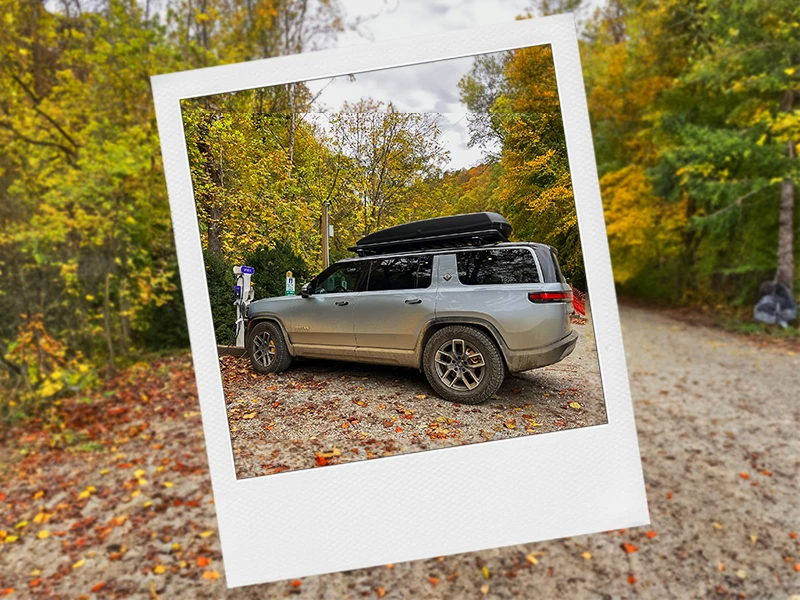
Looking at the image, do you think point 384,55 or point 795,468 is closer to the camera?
point 384,55

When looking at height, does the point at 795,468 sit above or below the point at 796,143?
below

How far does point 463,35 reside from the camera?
48.9 inches

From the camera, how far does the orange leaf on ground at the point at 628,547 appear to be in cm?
293

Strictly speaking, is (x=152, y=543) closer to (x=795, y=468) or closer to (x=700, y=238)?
(x=795, y=468)

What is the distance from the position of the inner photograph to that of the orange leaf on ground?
2444 millimetres

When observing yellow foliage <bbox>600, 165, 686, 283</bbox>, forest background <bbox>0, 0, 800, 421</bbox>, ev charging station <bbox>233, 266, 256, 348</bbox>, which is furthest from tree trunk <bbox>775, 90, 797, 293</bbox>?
ev charging station <bbox>233, 266, 256, 348</bbox>

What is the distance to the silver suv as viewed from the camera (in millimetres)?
1162

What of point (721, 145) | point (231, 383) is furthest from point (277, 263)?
point (721, 145)

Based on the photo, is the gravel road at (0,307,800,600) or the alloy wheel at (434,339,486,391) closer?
the alloy wheel at (434,339,486,391)

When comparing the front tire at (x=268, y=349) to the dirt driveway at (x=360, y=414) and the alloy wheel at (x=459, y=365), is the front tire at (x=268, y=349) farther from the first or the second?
the alloy wheel at (x=459, y=365)

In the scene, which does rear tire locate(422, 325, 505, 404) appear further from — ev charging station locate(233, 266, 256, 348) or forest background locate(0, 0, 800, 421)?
forest background locate(0, 0, 800, 421)

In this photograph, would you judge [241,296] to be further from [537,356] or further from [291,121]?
[537,356]

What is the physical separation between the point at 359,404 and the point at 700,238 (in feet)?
20.9

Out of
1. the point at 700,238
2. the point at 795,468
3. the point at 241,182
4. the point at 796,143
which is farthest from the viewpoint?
the point at 700,238
